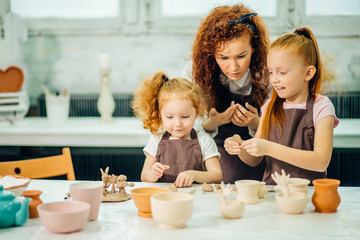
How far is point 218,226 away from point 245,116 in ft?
3.25

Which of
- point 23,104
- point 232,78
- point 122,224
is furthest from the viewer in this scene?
point 23,104

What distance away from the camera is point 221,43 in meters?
2.07

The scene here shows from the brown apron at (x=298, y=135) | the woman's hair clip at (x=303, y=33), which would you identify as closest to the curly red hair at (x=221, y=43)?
the woman's hair clip at (x=303, y=33)

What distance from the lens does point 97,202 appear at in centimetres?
134

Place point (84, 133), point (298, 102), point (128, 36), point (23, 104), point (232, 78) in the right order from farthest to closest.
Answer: point (128, 36) < point (23, 104) < point (84, 133) < point (232, 78) < point (298, 102)

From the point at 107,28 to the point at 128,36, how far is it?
0.59ft

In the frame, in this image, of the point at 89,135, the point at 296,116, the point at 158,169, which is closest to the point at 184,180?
the point at 158,169

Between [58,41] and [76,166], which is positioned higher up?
[58,41]

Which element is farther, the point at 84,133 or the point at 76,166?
the point at 76,166

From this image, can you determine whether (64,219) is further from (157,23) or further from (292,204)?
(157,23)

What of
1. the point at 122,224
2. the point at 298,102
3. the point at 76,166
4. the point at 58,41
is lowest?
the point at 76,166

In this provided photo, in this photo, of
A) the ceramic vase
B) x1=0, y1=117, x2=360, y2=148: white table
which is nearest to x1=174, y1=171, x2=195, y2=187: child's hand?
x1=0, y1=117, x2=360, y2=148: white table

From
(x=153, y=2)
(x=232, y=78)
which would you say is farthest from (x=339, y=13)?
(x=232, y=78)

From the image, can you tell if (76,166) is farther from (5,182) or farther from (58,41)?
(5,182)
